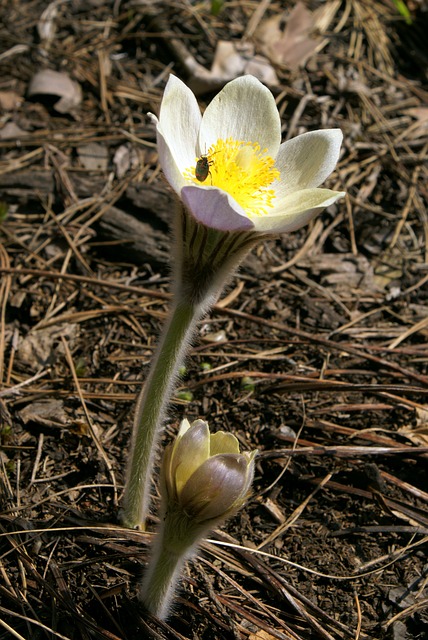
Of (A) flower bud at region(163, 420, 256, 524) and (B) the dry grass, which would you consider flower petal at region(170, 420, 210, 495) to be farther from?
(B) the dry grass

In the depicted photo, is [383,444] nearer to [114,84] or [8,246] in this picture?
[8,246]

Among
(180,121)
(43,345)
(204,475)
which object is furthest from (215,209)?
(43,345)

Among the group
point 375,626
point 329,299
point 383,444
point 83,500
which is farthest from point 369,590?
point 329,299

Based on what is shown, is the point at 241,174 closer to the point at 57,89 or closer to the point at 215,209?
the point at 215,209

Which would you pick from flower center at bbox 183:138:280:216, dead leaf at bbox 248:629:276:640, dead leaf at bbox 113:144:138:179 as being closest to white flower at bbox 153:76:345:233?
flower center at bbox 183:138:280:216

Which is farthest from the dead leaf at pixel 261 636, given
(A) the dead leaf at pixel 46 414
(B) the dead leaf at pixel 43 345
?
(B) the dead leaf at pixel 43 345

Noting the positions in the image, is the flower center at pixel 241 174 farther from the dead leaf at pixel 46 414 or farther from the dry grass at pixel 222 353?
the dead leaf at pixel 46 414
